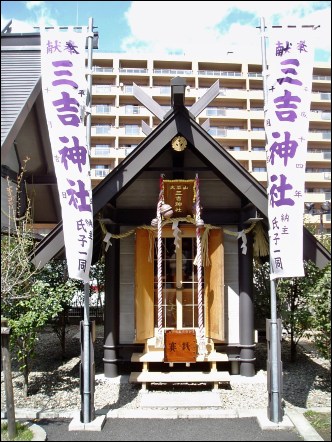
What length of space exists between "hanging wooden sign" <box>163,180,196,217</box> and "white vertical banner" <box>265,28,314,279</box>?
273 cm

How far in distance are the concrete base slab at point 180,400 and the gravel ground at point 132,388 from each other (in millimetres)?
164

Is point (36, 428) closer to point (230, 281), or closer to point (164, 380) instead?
point (164, 380)

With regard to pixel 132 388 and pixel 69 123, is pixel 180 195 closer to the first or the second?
pixel 69 123

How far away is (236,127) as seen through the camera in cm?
4866

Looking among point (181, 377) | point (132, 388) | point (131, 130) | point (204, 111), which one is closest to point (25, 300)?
point (132, 388)

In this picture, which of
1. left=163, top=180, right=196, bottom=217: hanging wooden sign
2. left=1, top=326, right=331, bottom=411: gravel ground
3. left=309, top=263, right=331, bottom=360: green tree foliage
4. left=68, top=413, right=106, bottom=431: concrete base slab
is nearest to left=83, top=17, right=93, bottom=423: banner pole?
left=68, top=413, right=106, bottom=431: concrete base slab

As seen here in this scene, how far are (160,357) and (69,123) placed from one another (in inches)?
205

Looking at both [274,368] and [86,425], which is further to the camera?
[274,368]

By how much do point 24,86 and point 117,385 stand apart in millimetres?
6860

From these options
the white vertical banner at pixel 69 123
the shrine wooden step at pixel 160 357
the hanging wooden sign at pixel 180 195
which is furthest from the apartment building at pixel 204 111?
the white vertical banner at pixel 69 123

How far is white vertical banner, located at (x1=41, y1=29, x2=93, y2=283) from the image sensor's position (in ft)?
21.4

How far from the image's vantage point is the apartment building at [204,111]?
46125 millimetres

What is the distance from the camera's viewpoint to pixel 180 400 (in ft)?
24.7

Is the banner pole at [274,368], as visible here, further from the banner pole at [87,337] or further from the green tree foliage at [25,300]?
the green tree foliage at [25,300]
